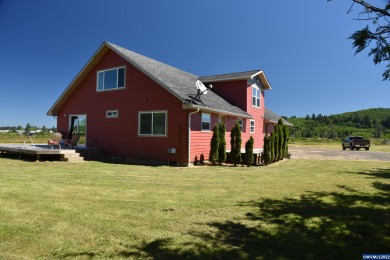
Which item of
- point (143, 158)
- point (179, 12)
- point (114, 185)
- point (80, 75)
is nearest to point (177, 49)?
point (179, 12)

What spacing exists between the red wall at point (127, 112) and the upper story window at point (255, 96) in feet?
29.2

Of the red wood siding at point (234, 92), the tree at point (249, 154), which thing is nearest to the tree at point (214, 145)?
the tree at point (249, 154)

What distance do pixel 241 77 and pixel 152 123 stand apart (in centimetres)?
791

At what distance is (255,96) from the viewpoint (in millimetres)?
20844

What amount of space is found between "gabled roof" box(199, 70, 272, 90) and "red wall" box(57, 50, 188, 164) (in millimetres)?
6976

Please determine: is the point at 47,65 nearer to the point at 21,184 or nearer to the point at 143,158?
the point at 143,158

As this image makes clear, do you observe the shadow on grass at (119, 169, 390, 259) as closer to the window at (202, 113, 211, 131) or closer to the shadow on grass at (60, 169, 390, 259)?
the shadow on grass at (60, 169, 390, 259)

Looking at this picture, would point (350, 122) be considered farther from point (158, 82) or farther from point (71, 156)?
point (71, 156)

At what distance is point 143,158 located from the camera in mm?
14891

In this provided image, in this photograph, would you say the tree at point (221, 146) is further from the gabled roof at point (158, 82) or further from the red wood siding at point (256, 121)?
the red wood siding at point (256, 121)

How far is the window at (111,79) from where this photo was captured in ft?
53.3

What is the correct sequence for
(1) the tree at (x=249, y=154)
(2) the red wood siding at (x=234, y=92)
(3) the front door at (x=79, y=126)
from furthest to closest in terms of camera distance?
(2) the red wood siding at (x=234, y=92), (3) the front door at (x=79, y=126), (1) the tree at (x=249, y=154)

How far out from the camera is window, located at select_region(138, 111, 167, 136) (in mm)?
14250

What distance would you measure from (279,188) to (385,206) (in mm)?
2602
